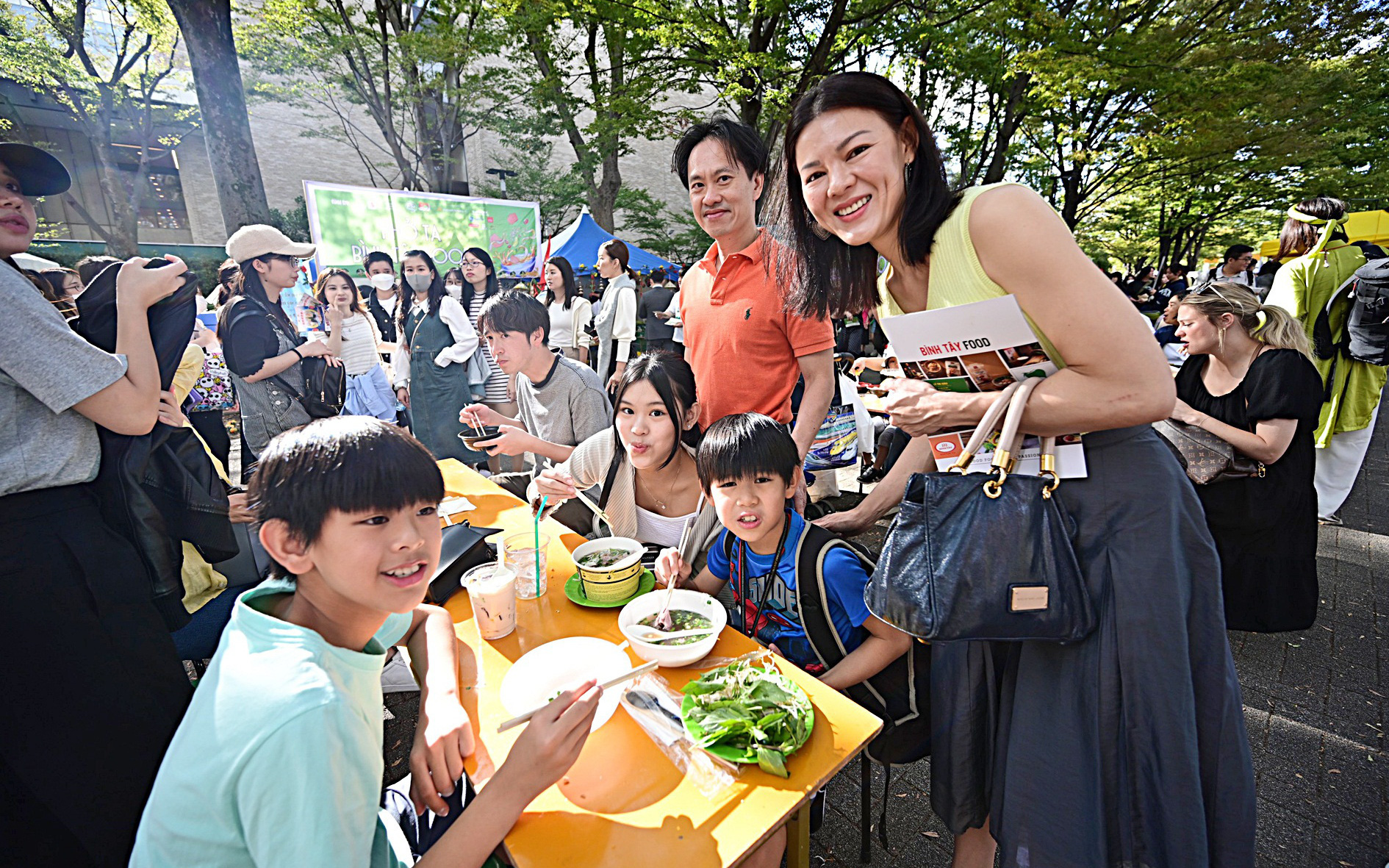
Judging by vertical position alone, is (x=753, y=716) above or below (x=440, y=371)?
below

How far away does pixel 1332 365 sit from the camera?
14.0 feet

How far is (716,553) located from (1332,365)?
5106 millimetres

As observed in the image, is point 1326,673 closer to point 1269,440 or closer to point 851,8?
point 1269,440

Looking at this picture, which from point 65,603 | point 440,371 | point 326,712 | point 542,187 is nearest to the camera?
point 326,712

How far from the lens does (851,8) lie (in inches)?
340

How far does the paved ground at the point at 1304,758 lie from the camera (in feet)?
6.81

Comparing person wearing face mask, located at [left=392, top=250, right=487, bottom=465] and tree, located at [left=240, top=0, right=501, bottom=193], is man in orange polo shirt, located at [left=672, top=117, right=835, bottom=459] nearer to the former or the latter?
person wearing face mask, located at [left=392, top=250, right=487, bottom=465]

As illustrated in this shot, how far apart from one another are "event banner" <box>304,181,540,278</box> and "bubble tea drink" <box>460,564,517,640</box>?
22.7 ft

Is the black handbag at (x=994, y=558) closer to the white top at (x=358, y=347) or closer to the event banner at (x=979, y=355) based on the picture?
the event banner at (x=979, y=355)

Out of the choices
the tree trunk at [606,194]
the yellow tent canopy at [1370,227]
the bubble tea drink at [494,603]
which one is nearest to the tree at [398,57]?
the tree trunk at [606,194]

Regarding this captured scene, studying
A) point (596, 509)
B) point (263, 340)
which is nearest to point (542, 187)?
point (263, 340)

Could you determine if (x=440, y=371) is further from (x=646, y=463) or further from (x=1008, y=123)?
(x=1008, y=123)

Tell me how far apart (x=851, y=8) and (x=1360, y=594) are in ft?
29.5

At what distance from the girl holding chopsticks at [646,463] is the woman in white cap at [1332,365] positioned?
474 centimetres
